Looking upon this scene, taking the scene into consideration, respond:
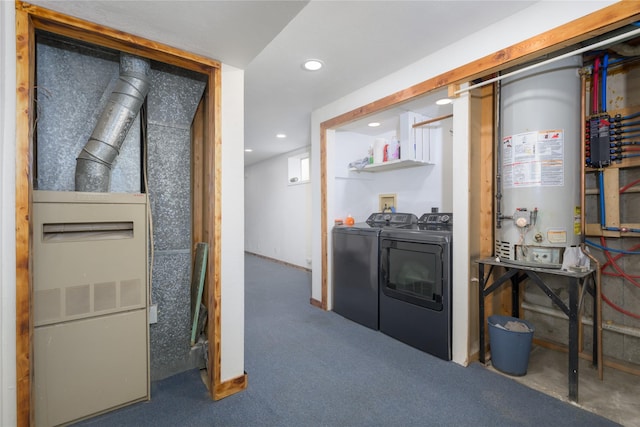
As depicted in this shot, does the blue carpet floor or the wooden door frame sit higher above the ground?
the wooden door frame

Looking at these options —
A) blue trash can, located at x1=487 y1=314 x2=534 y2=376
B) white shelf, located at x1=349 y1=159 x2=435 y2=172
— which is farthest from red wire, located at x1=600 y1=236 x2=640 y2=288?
white shelf, located at x1=349 y1=159 x2=435 y2=172

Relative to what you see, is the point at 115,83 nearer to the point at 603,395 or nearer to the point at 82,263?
the point at 82,263

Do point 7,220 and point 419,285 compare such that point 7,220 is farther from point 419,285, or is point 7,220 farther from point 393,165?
point 393,165

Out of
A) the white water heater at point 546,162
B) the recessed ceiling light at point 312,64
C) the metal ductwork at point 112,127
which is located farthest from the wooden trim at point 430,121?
the metal ductwork at point 112,127

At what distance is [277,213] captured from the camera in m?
6.65

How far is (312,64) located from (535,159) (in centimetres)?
183

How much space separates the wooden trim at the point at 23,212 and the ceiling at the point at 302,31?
22 centimetres

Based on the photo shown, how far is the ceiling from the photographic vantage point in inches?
52.9

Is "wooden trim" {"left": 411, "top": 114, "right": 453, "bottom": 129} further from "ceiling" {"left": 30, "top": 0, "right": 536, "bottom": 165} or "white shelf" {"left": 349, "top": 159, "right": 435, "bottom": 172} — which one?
"white shelf" {"left": 349, "top": 159, "right": 435, "bottom": 172}

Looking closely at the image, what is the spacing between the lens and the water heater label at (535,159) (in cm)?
192

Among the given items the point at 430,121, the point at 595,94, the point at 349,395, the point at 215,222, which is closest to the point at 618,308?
Answer: the point at 595,94

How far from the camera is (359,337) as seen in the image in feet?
9.10

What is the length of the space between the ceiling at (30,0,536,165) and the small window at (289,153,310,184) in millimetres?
2649

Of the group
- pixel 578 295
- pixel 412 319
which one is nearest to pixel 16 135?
pixel 412 319
